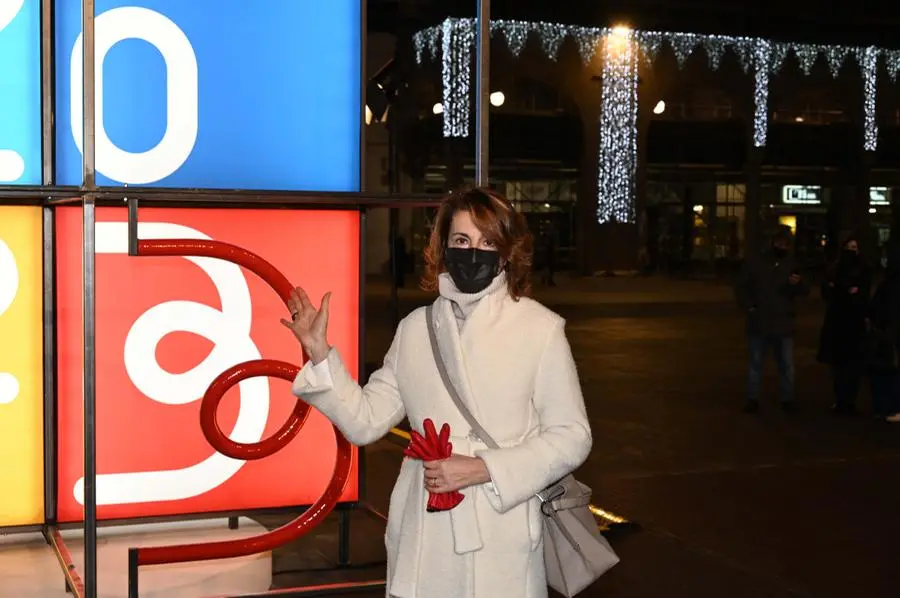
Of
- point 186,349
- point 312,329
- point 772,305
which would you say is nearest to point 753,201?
point 772,305

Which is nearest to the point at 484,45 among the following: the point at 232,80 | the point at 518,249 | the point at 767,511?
the point at 232,80

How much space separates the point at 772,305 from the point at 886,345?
3.99ft

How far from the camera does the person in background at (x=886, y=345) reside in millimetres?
11492

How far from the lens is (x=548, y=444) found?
306cm

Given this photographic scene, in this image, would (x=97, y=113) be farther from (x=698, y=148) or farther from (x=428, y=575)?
(x=698, y=148)

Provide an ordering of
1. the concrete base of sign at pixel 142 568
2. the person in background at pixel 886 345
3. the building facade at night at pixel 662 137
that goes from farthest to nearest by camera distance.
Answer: the building facade at night at pixel 662 137, the person in background at pixel 886 345, the concrete base of sign at pixel 142 568

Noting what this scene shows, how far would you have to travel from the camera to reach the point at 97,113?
4828 mm

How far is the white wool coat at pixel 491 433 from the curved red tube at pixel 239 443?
121 centimetres

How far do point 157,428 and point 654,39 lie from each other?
1528 inches

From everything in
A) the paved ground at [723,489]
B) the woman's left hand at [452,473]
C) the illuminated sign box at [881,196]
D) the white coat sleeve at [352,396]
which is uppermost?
the illuminated sign box at [881,196]

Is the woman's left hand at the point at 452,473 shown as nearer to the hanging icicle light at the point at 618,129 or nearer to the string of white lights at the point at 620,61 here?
the string of white lights at the point at 620,61

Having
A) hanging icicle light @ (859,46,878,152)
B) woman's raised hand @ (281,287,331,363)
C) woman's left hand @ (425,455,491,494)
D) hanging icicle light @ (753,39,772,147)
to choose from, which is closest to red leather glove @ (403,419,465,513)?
woman's left hand @ (425,455,491,494)

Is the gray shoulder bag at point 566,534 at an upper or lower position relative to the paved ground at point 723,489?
upper

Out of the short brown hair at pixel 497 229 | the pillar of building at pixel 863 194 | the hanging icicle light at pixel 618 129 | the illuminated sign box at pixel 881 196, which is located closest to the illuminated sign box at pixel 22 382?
the short brown hair at pixel 497 229
